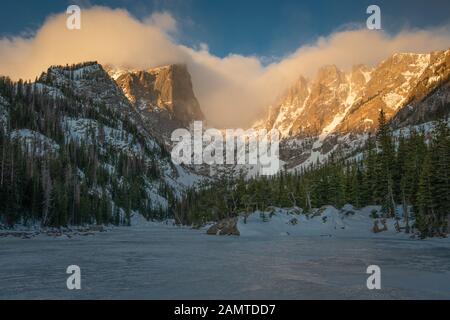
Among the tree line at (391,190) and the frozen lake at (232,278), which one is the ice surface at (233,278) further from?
the tree line at (391,190)

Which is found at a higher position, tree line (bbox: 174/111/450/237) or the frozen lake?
tree line (bbox: 174/111/450/237)

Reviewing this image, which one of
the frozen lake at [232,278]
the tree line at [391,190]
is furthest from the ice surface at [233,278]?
the tree line at [391,190]

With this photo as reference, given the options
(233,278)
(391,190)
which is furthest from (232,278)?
(391,190)

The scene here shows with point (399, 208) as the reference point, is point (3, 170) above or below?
above

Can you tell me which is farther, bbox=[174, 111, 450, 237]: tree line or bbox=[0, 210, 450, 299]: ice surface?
bbox=[174, 111, 450, 237]: tree line

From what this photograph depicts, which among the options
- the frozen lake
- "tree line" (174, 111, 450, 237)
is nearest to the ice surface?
the frozen lake

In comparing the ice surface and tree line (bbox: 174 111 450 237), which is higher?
tree line (bbox: 174 111 450 237)

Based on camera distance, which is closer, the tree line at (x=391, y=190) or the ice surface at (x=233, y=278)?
the ice surface at (x=233, y=278)

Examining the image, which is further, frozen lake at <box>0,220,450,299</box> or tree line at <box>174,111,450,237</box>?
tree line at <box>174,111,450,237</box>

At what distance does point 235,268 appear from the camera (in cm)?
2839

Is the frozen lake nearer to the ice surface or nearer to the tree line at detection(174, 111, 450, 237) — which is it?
the ice surface
